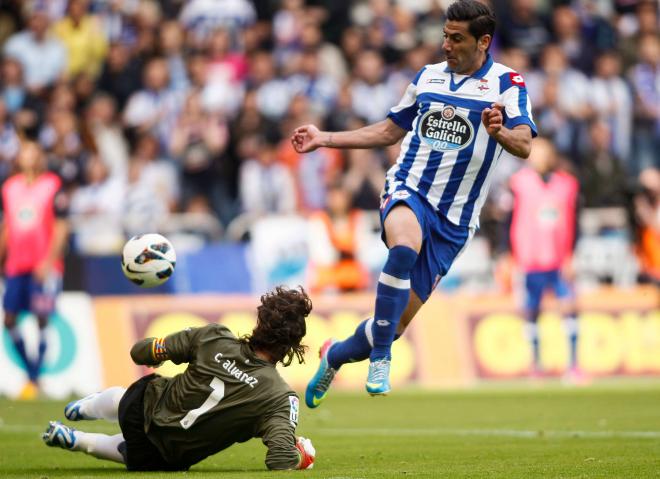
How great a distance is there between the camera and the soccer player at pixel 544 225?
696 inches

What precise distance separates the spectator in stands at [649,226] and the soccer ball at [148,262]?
37.0 ft

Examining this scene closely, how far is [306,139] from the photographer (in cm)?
877

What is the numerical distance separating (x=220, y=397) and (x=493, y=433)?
11.4 feet

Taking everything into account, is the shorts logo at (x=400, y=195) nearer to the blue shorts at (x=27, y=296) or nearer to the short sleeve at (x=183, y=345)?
the short sleeve at (x=183, y=345)

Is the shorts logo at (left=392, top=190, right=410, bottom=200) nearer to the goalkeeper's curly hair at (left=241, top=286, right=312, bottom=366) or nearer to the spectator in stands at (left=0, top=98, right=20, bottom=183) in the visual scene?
the goalkeeper's curly hair at (left=241, top=286, right=312, bottom=366)

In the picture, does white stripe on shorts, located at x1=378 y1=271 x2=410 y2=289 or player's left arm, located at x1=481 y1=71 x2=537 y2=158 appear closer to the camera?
player's left arm, located at x1=481 y1=71 x2=537 y2=158

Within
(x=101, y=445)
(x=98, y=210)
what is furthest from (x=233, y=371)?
(x=98, y=210)

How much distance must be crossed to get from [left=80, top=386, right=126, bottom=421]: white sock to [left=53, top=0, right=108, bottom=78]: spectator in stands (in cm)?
1368

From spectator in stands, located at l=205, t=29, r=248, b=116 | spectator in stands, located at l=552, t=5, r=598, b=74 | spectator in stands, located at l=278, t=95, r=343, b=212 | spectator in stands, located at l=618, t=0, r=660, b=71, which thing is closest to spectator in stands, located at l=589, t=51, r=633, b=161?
spectator in stands, located at l=552, t=5, r=598, b=74

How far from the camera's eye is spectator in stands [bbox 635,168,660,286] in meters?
18.2

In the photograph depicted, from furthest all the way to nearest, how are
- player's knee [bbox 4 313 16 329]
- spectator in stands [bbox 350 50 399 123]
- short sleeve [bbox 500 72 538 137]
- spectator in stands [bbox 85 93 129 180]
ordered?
spectator in stands [bbox 350 50 399 123]
spectator in stands [bbox 85 93 129 180]
player's knee [bbox 4 313 16 329]
short sleeve [bbox 500 72 538 137]

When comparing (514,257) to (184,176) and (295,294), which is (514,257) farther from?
(295,294)

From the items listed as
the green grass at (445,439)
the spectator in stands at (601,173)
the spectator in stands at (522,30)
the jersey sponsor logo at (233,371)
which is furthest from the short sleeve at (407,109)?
the spectator in stands at (522,30)

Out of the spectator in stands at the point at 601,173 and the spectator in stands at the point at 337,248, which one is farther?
the spectator in stands at the point at 601,173
